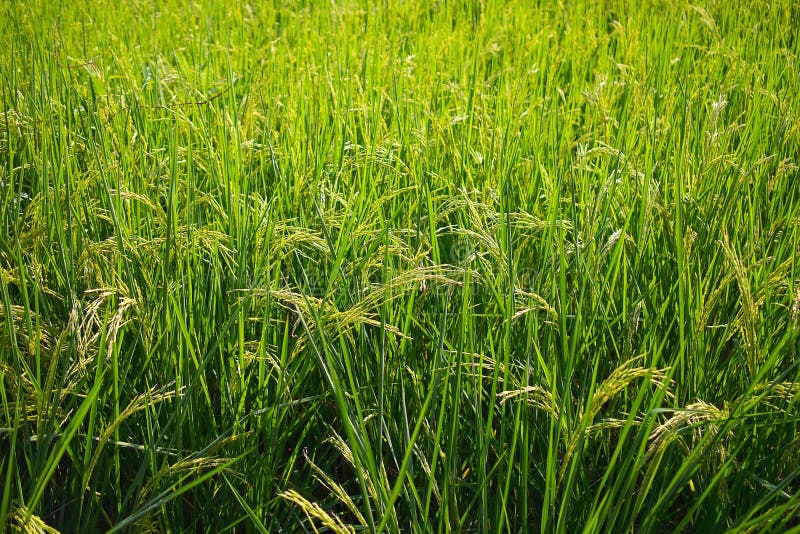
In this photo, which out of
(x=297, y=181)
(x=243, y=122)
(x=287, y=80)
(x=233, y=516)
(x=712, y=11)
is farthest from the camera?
(x=712, y=11)

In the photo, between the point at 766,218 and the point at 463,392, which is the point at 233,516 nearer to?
the point at 463,392

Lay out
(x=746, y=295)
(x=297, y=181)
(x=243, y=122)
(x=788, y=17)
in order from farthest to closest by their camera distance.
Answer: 1. (x=788, y=17)
2. (x=243, y=122)
3. (x=297, y=181)
4. (x=746, y=295)

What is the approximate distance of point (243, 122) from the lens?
226 cm

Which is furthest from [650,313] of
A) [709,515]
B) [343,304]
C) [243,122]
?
[243,122]

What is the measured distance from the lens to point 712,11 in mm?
3725

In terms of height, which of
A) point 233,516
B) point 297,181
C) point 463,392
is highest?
point 297,181

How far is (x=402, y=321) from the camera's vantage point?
1.37 metres

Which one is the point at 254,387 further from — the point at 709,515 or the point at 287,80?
the point at 287,80

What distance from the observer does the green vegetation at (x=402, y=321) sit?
3.22 feet

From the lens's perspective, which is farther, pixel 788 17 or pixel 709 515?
pixel 788 17

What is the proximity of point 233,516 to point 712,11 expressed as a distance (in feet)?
12.2

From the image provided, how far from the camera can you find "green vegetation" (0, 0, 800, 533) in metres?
0.98

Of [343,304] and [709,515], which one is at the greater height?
[343,304]

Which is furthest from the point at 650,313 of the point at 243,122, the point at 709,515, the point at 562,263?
the point at 243,122
